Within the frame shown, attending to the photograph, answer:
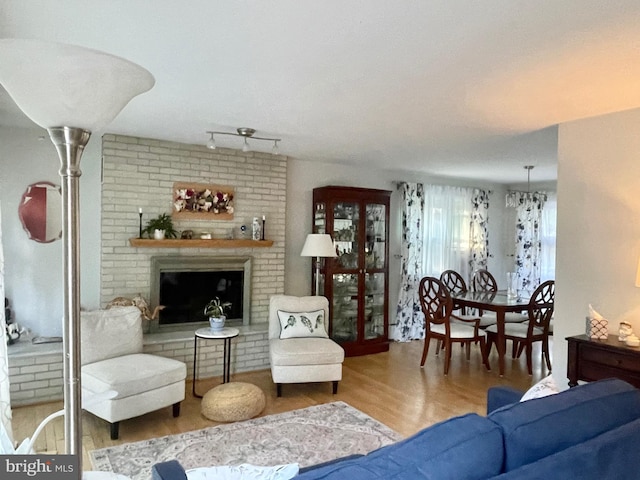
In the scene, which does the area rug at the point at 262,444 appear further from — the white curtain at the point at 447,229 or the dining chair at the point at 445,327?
the white curtain at the point at 447,229

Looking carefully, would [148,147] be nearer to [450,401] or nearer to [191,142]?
[191,142]

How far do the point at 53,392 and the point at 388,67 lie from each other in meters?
3.67

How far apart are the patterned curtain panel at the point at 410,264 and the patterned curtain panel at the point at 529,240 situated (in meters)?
1.69

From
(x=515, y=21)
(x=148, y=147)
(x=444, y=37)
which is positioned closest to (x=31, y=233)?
(x=148, y=147)

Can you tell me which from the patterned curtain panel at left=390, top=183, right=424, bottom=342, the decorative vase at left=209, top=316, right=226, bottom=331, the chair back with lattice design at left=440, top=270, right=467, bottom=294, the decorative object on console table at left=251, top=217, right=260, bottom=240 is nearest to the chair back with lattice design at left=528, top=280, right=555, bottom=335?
the chair back with lattice design at left=440, top=270, right=467, bottom=294

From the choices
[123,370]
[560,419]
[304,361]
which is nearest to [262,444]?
[304,361]

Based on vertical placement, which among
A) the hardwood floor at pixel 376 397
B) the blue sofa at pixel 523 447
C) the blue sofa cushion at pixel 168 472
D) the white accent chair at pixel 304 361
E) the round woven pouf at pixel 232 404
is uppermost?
the blue sofa at pixel 523 447

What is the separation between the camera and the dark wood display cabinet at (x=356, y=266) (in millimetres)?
5379

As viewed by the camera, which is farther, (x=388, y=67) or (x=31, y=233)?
(x=31, y=233)

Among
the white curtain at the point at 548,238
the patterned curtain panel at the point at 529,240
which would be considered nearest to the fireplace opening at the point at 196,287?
the patterned curtain panel at the point at 529,240

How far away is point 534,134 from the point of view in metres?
3.88

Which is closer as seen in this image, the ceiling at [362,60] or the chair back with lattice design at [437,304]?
the ceiling at [362,60]

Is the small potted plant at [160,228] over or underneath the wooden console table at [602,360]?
over

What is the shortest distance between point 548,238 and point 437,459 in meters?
6.73
